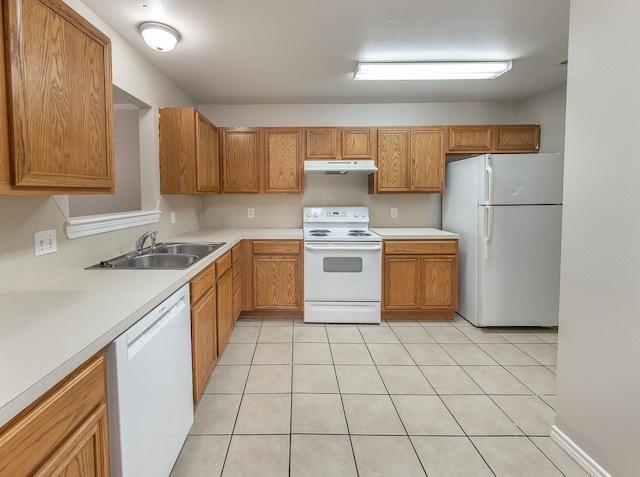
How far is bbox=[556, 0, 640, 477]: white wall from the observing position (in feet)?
4.43

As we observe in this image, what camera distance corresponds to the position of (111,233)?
220cm

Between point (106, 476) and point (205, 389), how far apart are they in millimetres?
1272

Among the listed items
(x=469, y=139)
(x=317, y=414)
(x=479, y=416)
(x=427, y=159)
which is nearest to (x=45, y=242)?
(x=317, y=414)

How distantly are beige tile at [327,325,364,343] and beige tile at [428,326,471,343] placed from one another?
27.1 inches

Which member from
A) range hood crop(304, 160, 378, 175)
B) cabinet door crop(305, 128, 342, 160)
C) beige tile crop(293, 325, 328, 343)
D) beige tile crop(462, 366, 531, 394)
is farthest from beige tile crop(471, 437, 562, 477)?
cabinet door crop(305, 128, 342, 160)

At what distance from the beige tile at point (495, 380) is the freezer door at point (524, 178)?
1444 millimetres

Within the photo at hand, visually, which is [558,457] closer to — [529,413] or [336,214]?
[529,413]

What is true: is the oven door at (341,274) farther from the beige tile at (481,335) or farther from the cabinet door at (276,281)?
the beige tile at (481,335)

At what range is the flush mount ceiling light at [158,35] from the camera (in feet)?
7.16

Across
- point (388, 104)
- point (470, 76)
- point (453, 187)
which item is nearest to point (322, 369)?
point (453, 187)

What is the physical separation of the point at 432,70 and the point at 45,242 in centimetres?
297

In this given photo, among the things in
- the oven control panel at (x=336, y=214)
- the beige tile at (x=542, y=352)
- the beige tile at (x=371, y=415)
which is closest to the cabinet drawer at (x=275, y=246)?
the oven control panel at (x=336, y=214)

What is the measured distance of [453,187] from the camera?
374 centimetres

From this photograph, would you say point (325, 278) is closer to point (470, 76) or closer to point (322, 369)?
Answer: point (322, 369)
